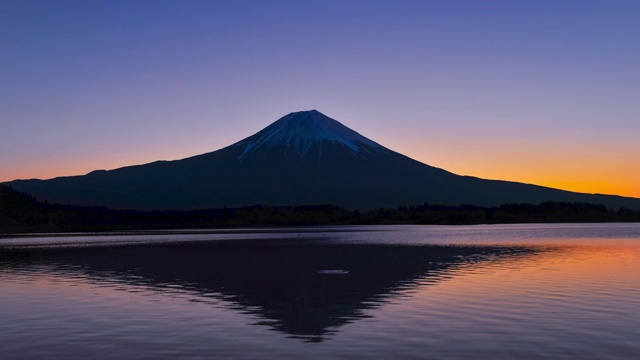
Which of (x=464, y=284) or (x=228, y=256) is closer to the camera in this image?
(x=464, y=284)

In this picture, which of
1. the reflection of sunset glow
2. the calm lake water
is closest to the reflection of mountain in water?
the calm lake water

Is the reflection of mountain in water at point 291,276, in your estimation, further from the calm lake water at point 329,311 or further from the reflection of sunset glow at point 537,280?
the reflection of sunset glow at point 537,280

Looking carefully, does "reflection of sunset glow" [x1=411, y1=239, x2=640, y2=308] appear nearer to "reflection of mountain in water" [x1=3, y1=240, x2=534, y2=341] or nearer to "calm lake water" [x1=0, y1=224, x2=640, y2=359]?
"calm lake water" [x1=0, y1=224, x2=640, y2=359]

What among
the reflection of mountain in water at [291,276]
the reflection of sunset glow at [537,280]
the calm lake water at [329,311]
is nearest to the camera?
the calm lake water at [329,311]

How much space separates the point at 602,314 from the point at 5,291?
28708 mm

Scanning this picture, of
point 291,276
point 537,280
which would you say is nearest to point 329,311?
point 537,280

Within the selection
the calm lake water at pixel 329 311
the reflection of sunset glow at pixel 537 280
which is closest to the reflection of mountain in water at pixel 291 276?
the calm lake water at pixel 329 311

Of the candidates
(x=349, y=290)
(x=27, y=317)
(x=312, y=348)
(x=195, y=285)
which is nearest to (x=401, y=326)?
(x=312, y=348)

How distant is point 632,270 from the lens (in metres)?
42.8

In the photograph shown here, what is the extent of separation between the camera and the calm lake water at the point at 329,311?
20.3 metres

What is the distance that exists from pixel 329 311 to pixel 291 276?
16.2 meters

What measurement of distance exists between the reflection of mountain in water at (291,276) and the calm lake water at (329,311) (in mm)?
113

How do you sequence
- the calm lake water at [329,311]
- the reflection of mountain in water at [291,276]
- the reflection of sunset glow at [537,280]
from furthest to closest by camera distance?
the reflection of sunset glow at [537,280] → the reflection of mountain in water at [291,276] → the calm lake water at [329,311]

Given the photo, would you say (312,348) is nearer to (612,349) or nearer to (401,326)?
(401,326)
